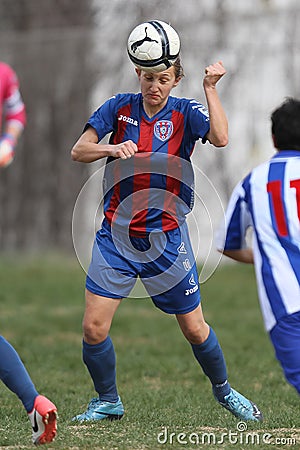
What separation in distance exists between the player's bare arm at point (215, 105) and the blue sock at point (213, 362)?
3.90 ft

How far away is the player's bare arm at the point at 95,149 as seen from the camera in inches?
183

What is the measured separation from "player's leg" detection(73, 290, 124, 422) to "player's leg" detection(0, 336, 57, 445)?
0.75m

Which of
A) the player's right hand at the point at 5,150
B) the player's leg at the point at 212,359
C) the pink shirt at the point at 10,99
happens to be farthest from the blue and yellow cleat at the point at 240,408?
the pink shirt at the point at 10,99

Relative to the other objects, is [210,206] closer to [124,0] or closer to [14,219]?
[124,0]

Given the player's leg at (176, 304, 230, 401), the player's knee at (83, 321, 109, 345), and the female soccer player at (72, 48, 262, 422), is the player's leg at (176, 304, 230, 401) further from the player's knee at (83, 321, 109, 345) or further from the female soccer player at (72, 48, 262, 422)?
the player's knee at (83, 321, 109, 345)

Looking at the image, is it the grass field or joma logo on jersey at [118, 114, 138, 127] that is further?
joma logo on jersey at [118, 114, 138, 127]

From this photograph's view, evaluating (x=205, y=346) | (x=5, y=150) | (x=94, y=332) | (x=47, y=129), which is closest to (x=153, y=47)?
(x=94, y=332)

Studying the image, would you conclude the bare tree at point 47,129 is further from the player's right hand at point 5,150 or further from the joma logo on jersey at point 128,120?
the joma logo on jersey at point 128,120

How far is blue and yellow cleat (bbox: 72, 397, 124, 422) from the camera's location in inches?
206

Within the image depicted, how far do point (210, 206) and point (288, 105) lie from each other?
11.5ft

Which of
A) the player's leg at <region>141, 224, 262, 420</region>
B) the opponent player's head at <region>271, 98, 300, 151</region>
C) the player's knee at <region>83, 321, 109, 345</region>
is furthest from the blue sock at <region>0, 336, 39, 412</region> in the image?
the opponent player's head at <region>271, 98, 300, 151</region>

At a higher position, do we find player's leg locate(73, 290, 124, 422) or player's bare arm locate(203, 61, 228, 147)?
player's bare arm locate(203, 61, 228, 147)

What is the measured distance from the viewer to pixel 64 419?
5.26 meters

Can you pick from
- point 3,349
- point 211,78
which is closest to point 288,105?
point 211,78
